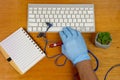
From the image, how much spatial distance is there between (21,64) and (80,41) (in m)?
0.26

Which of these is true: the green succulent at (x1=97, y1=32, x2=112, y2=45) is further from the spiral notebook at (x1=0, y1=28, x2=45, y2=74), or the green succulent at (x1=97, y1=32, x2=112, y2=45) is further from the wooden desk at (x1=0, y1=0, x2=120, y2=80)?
the spiral notebook at (x1=0, y1=28, x2=45, y2=74)

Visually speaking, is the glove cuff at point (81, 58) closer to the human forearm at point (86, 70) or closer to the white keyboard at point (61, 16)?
the human forearm at point (86, 70)

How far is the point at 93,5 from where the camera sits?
982 mm

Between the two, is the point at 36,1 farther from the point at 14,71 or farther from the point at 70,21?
the point at 14,71

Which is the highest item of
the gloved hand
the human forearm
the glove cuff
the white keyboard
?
the white keyboard

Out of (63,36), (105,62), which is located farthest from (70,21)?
(105,62)

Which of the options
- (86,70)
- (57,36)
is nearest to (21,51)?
(57,36)

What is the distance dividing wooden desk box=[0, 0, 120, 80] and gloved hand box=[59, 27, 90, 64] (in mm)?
31

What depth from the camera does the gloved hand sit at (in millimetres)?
890

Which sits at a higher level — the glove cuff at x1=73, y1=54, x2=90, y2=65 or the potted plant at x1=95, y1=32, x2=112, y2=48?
the potted plant at x1=95, y1=32, x2=112, y2=48

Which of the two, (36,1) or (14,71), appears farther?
(36,1)

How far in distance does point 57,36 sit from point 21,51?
0.16m

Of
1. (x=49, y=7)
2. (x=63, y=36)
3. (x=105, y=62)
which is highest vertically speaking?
(x=49, y=7)

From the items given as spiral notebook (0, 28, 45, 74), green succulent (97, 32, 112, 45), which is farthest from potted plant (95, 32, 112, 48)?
spiral notebook (0, 28, 45, 74)
